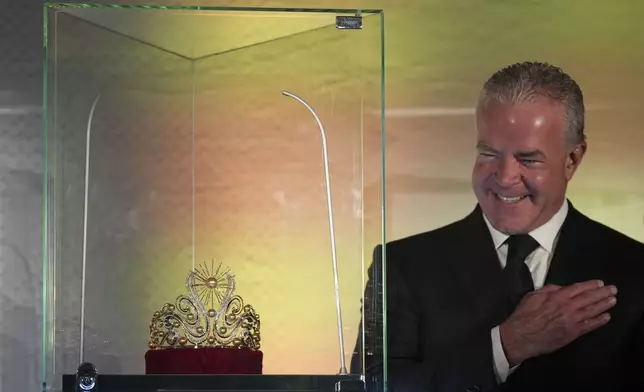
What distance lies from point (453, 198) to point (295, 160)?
2.73 ft

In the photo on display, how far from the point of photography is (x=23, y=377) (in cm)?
290

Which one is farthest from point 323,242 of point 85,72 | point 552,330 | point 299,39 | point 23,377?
point 23,377

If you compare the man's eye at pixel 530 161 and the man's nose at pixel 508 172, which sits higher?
the man's eye at pixel 530 161

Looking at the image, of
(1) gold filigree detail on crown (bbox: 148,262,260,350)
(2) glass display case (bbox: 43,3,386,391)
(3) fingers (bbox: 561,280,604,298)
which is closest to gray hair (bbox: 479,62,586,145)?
(3) fingers (bbox: 561,280,604,298)

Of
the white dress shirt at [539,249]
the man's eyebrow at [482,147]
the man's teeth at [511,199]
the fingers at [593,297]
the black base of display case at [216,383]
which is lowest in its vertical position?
the black base of display case at [216,383]

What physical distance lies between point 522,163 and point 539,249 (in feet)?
1.01

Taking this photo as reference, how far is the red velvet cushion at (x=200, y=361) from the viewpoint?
7.28ft

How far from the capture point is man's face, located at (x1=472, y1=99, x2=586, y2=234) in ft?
9.56

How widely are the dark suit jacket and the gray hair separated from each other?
0.31 m

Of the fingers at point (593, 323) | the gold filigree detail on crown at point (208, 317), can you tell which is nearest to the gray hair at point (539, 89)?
the fingers at point (593, 323)

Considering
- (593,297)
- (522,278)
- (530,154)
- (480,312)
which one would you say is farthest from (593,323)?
(530,154)

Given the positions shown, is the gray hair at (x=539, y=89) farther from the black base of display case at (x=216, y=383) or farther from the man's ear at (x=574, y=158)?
the black base of display case at (x=216, y=383)

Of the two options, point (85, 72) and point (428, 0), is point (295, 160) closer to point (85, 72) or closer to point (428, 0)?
point (85, 72)

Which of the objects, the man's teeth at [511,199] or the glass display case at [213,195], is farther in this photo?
the man's teeth at [511,199]
